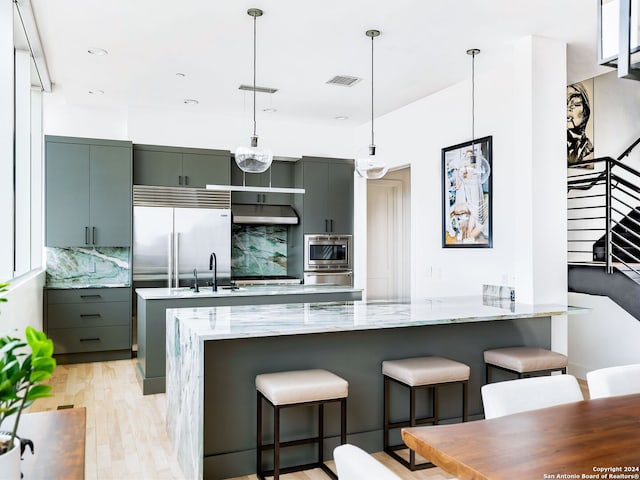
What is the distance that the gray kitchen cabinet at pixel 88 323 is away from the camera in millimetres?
5504

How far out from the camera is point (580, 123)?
584cm

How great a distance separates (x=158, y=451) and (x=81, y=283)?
3290 mm

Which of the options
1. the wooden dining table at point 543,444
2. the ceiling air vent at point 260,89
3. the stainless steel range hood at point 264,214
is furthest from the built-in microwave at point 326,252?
the wooden dining table at point 543,444

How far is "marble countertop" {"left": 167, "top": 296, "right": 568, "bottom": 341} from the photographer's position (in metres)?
2.64

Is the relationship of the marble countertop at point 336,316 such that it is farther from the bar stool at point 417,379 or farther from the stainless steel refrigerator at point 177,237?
the stainless steel refrigerator at point 177,237

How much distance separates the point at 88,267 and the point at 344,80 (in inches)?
141

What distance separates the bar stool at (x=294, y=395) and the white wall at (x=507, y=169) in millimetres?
2040

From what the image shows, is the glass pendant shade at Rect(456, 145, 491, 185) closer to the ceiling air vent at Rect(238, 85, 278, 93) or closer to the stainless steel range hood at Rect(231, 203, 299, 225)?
the ceiling air vent at Rect(238, 85, 278, 93)

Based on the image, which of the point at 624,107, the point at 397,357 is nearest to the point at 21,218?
the point at 397,357

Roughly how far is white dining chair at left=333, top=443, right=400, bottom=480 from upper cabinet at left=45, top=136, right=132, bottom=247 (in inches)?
204

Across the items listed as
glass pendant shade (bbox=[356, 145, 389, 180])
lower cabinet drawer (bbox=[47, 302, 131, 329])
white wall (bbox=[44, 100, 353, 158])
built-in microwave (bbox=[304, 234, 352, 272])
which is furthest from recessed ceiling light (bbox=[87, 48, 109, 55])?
built-in microwave (bbox=[304, 234, 352, 272])

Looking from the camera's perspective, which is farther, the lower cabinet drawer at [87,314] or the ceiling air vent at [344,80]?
the lower cabinet drawer at [87,314]

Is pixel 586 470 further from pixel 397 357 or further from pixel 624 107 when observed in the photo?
pixel 624 107

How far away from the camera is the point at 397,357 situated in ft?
10.7
